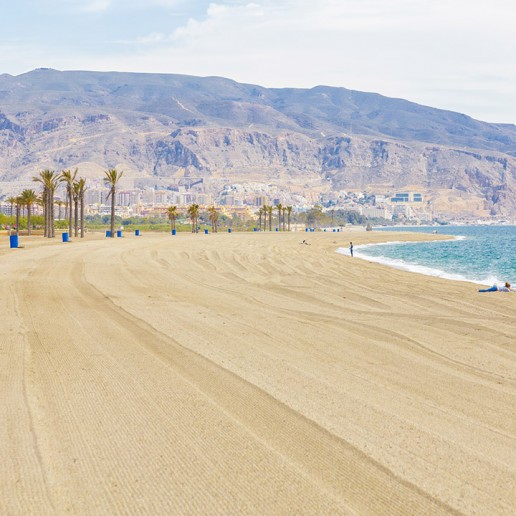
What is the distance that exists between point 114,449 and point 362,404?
3.01m

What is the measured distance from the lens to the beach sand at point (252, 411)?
518 cm

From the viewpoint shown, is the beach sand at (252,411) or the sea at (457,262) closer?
the beach sand at (252,411)

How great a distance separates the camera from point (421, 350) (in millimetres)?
11320

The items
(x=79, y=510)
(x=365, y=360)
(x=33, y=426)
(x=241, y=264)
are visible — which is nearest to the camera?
(x=79, y=510)

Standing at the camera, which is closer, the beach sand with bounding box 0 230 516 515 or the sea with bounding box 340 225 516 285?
the beach sand with bounding box 0 230 516 515

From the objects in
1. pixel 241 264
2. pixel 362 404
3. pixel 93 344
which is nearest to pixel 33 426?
pixel 362 404

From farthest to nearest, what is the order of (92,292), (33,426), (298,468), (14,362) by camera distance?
(92,292), (14,362), (33,426), (298,468)

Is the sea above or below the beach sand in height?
below

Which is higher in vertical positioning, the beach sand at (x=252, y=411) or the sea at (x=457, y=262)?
the beach sand at (x=252, y=411)

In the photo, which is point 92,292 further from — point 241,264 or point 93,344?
point 241,264

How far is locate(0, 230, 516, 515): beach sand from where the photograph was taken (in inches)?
204

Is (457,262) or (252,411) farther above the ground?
(252,411)

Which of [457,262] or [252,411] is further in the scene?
[457,262]

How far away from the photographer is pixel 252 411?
7289mm
